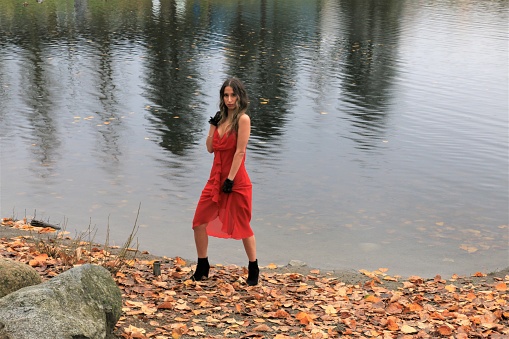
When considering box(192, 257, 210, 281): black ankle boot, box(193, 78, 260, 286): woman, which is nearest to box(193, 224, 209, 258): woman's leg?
box(193, 78, 260, 286): woman

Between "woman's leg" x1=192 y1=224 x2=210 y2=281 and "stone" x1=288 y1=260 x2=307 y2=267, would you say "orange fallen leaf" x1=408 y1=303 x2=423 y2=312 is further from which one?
"stone" x1=288 y1=260 x2=307 y2=267

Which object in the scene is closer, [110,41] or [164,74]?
[164,74]

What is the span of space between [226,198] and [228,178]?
9.8 inches

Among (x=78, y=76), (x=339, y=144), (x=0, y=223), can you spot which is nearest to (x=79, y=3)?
(x=78, y=76)

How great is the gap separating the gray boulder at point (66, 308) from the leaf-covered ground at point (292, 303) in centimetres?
52

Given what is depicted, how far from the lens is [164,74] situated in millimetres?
22984

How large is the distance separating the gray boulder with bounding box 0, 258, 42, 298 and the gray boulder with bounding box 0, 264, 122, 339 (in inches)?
21.9

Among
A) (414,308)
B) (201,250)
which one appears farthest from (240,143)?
(414,308)

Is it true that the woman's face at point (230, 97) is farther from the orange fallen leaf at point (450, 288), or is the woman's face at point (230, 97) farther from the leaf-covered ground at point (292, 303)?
the orange fallen leaf at point (450, 288)

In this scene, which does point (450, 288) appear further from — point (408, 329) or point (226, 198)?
point (226, 198)

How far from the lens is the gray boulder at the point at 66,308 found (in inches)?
200

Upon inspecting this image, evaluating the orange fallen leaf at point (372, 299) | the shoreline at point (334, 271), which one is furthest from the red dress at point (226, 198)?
the shoreline at point (334, 271)

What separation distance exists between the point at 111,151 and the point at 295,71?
998cm

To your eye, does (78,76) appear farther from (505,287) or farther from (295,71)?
(505,287)
